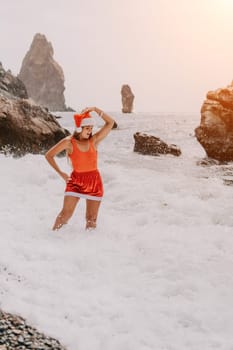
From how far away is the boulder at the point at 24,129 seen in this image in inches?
547

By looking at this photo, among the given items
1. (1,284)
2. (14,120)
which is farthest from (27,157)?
(1,284)

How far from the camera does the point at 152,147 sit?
18109 millimetres

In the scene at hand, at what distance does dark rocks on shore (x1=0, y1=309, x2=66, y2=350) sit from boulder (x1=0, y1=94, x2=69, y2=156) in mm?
10150

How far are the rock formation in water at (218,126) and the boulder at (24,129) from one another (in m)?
5.99

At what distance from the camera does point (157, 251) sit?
6.04 m

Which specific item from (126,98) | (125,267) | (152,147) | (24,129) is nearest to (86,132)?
(125,267)

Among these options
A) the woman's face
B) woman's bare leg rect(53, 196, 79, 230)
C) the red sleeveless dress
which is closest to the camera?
the woman's face

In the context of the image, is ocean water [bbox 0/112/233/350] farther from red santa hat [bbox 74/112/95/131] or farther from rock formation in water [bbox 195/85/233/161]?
rock formation in water [bbox 195/85/233/161]

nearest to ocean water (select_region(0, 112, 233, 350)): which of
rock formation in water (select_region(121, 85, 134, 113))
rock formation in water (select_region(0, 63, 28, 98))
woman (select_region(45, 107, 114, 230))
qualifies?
woman (select_region(45, 107, 114, 230))

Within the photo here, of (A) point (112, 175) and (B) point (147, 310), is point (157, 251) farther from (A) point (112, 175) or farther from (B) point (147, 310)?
(A) point (112, 175)

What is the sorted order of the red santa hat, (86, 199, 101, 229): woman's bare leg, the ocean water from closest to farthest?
the ocean water < the red santa hat < (86, 199, 101, 229): woman's bare leg

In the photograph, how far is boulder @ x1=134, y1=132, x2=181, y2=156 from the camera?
58.6ft

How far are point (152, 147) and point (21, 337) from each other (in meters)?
15.0

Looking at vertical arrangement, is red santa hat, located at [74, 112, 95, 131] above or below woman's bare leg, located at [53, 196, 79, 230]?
above
